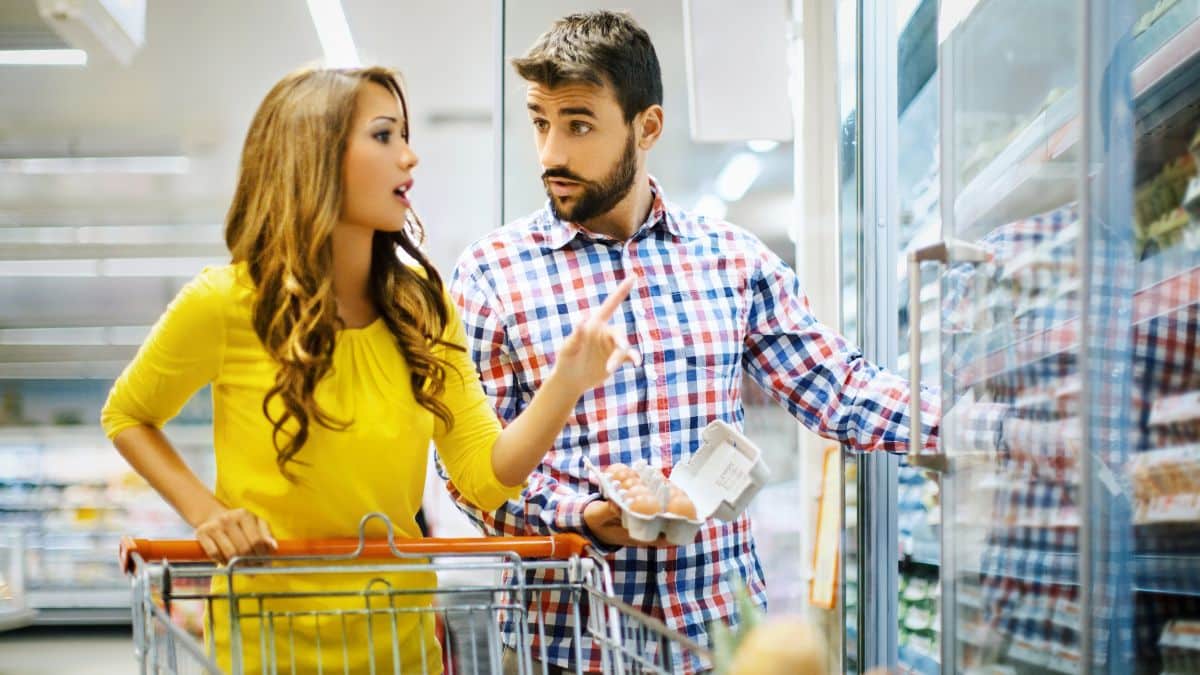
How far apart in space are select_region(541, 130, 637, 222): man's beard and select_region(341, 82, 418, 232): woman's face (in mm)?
498

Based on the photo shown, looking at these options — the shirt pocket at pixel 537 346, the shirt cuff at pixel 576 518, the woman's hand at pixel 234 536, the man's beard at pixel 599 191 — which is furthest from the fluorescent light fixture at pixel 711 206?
the woman's hand at pixel 234 536

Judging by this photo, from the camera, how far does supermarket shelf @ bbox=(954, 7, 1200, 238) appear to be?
147cm

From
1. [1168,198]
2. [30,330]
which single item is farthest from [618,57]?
[30,330]

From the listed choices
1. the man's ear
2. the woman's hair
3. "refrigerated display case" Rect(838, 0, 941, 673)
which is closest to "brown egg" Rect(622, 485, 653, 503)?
the woman's hair

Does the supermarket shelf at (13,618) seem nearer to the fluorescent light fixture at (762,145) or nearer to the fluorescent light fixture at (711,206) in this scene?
the fluorescent light fixture at (711,206)

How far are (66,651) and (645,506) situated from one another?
279 inches

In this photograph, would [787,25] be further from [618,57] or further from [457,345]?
[457,345]

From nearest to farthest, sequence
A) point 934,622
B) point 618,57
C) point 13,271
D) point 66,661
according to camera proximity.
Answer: point 618,57, point 934,622, point 66,661, point 13,271

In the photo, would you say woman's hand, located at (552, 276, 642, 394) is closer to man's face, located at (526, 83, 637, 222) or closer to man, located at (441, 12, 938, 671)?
man, located at (441, 12, 938, 671)

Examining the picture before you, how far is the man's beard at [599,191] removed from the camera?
2137mm

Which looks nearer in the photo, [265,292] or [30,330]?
[265,292]

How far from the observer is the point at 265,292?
157 centimetres

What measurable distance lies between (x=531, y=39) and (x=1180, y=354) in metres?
2.27

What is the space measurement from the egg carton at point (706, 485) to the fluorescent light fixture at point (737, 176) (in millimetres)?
2634
